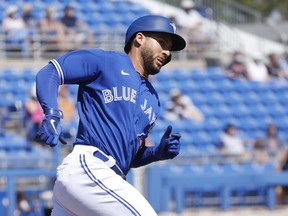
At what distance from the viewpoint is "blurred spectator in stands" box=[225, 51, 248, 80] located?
1614 centimetres

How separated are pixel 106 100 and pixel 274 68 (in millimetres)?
12430

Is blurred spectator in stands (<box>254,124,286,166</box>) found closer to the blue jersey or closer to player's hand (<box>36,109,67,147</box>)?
the blue jersey

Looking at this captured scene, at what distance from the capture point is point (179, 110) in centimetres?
1400

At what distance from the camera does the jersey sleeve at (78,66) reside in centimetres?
455

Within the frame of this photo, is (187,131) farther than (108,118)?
Yes

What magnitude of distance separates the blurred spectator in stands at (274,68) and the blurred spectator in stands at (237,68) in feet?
1.81

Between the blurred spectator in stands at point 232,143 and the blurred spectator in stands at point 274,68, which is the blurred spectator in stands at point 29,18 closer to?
the blurred spectator in stands at point 232,143

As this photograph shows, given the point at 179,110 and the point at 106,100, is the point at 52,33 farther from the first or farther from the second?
the point at 106,100

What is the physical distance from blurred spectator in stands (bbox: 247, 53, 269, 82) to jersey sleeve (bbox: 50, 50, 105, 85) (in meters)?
11.8

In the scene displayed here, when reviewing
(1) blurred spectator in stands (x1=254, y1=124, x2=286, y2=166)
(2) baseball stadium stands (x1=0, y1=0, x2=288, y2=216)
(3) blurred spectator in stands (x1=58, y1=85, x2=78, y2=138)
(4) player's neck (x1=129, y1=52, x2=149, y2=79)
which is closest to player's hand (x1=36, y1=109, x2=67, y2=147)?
(4) player's neck (x1=129, y1=52, x2=149, y2=79)

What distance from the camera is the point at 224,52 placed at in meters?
17.2

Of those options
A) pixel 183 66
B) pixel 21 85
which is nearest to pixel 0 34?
pixel 21 85

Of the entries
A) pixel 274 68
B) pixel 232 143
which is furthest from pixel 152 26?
pixel 274 68

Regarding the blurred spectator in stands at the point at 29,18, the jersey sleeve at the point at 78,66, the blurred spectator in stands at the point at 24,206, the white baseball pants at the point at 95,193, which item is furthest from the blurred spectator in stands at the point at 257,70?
the white baseball pants at the point at 95,193
